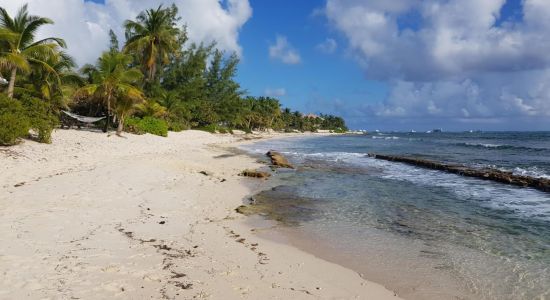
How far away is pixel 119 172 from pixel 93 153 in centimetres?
618

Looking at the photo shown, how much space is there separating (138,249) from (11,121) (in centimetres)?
1242

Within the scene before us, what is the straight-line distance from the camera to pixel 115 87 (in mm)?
28156

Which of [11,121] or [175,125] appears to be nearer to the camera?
[11,121]

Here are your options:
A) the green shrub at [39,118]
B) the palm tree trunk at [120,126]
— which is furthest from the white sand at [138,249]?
the palm tree trunk at [120,126]

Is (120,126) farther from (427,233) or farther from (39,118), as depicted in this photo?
(427,233)

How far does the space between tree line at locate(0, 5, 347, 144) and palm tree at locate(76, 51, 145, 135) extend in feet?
0.22

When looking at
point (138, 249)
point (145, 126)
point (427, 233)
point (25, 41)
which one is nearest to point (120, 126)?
point (145, 126)

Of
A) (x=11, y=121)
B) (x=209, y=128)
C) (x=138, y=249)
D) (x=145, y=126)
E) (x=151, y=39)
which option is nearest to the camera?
(x=138, y=249)

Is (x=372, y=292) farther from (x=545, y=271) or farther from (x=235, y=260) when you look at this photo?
(x=545, y=271)

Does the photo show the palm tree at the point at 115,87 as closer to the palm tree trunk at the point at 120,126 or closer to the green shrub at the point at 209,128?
the palm tree trunk at the point at 120,126

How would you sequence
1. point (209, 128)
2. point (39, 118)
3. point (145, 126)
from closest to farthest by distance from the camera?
point (39, 118) → point (145, 126) → point (209, 128)

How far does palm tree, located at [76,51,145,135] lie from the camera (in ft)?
91.1

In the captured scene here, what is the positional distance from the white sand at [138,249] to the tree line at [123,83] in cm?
787

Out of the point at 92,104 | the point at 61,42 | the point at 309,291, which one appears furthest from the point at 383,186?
the point at 92,104
